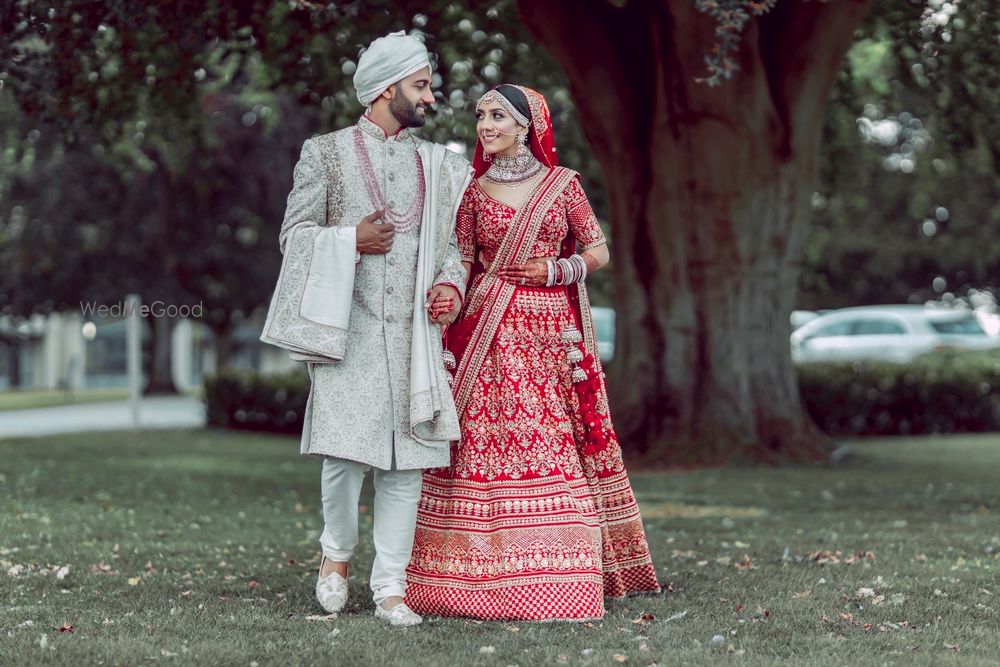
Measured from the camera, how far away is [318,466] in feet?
44.1

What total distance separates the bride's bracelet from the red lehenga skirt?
0.28 ft

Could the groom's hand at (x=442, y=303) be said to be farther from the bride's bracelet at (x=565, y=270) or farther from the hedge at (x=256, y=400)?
the hedge at (x=256, y=400)

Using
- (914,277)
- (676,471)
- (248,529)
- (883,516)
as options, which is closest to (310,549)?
(248,529)

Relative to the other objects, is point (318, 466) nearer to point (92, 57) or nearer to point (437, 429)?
point (92, 57)

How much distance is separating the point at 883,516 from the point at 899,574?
288 centimetres

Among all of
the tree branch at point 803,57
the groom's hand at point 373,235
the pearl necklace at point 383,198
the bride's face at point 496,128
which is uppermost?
the tree branch at point 803,57

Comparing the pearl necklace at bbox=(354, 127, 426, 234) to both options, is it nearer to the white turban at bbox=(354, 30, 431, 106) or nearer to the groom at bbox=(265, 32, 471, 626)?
the groom at bbox=(265, 32, 471, 626)

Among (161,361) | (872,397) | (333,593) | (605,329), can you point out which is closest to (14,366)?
(161,361)

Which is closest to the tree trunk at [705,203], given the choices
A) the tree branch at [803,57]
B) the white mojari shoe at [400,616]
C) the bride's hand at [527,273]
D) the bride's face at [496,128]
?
the tree branch at [803,57]

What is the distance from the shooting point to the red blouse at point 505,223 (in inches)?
215

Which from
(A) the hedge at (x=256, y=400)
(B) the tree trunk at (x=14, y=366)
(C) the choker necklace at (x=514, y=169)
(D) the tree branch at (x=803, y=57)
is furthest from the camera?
(B) the tree trunk at (x=14, y=366)

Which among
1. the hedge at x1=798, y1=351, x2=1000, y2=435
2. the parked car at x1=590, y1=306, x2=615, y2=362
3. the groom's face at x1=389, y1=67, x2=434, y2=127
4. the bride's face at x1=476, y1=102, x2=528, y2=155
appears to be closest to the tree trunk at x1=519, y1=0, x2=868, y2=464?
the hedge at x1=798, y1=351, x2=1000, y2=435

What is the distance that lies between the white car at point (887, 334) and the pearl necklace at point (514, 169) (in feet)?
63.3

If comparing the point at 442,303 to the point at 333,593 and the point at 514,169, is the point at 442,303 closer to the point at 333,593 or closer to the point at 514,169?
the point at 514,169
